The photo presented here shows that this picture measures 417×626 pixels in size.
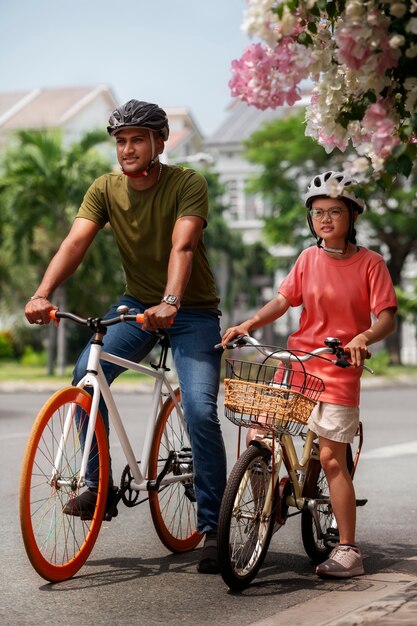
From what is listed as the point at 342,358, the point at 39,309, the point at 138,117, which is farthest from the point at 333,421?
the point at 138,117

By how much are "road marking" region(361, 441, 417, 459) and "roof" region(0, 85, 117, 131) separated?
176ft

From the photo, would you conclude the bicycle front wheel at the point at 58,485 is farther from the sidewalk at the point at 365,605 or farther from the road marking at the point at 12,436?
the road marking at the point at 12,436

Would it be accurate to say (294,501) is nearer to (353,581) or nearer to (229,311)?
(353,581)

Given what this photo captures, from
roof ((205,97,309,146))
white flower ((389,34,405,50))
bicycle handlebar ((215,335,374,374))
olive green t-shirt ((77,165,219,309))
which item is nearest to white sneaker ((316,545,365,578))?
bicycle handlebar ((215,335,374,374))

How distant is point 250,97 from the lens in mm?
4137

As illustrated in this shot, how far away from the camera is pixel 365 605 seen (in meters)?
4.48

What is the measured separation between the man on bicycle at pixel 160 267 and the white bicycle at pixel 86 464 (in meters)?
0.10

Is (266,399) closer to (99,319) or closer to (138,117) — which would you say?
(99,319)

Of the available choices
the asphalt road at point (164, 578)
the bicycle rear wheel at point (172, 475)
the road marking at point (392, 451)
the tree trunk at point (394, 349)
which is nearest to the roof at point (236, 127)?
the tree trunk at point (394, 349)

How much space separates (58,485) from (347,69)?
215 centimetres

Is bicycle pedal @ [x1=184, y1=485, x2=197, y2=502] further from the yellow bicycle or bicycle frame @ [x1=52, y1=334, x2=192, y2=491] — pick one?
the yellow bicycle

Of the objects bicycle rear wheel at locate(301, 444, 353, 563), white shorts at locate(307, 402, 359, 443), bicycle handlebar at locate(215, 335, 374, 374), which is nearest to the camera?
bicycle handlebar at locate(215, 335, 374, 374)

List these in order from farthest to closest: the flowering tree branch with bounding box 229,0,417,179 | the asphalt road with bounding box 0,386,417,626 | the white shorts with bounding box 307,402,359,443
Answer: the white shorts with bounding box 307,402,359,443
the asphalt road with bounding box 0,386,417,626
the flowering tree branch with bounding box 229,0,417,179

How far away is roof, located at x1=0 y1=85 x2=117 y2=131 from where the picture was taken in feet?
212
